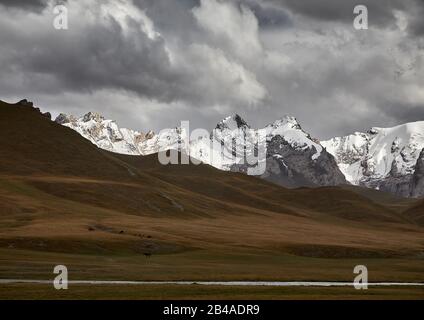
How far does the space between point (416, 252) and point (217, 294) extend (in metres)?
110

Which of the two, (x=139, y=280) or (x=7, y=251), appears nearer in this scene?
(x=139, y=280)

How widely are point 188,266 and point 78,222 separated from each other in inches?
2777

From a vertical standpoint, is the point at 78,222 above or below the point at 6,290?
above
